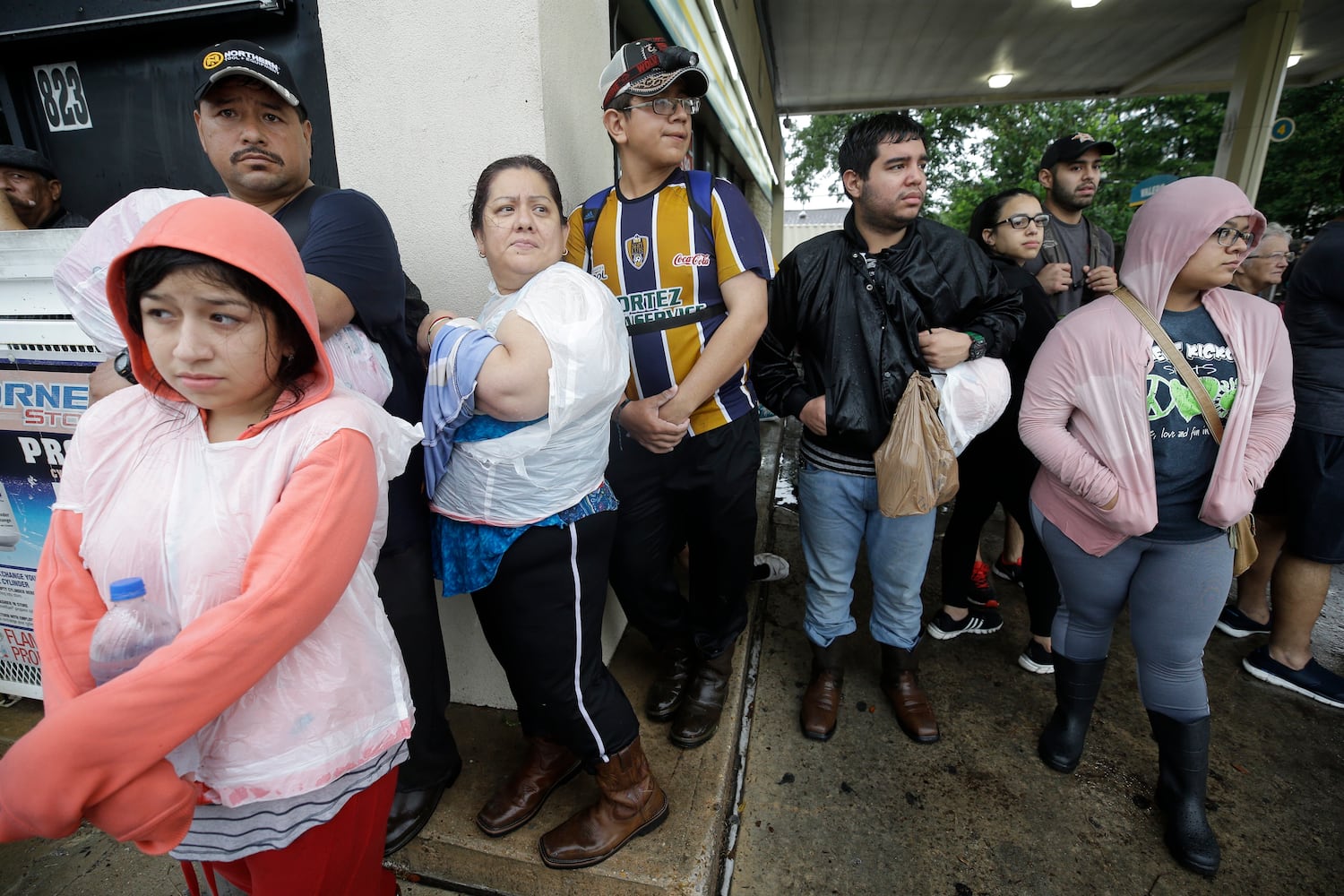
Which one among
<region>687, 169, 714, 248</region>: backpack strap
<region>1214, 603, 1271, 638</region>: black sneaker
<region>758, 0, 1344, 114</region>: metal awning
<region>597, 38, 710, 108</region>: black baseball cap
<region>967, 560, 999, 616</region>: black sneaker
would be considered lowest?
<region>1214, 603, 1271, 638</region>: black sneaker

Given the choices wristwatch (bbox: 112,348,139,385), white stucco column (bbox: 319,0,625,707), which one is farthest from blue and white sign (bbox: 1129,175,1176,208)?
wristwatch (bbox: 112,348,139,385)

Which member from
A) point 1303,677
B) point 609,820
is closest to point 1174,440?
point 1303,677

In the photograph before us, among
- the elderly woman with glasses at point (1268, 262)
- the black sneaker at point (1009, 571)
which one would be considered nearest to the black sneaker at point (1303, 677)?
the black sneaker at point (1009, 571)

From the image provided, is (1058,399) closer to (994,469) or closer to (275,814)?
(994,469)

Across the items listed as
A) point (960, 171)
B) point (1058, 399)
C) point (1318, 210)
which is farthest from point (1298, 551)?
point (960, 171)

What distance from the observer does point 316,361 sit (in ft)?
3.91

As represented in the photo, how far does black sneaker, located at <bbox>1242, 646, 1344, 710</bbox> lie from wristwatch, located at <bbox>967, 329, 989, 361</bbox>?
6.80ft

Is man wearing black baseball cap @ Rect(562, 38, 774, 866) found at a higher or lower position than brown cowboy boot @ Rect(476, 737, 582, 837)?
higher

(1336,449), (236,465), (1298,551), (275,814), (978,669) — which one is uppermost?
(236,465)

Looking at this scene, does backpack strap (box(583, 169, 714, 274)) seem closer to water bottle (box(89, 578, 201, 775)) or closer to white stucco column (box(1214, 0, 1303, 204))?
water bottle (box(89, 578, 201, 775))

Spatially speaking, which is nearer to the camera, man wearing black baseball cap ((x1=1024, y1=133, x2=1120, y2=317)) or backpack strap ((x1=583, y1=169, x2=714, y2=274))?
backpack strap ((x1=583, y1=169, x2=714, y2=274))

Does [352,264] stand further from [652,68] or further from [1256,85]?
[1256,85]

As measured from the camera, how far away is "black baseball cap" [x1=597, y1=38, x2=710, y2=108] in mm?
1925

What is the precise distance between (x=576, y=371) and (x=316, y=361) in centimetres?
51
